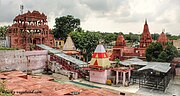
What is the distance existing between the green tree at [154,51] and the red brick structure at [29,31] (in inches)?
607

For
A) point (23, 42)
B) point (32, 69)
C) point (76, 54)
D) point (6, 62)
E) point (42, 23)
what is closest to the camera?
point (6, 62)

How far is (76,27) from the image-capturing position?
4972 centimetres

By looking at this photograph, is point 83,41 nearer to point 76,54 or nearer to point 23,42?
point 76,54

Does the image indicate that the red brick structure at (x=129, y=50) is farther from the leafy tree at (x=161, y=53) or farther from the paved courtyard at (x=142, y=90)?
the paved courtyard at (x=142, y=90)

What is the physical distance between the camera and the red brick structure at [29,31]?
2922 cm

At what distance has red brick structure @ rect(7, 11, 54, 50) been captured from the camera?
29219 millimetres

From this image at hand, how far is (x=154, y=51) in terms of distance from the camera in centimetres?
3020

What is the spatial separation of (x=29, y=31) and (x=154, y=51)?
738 inches

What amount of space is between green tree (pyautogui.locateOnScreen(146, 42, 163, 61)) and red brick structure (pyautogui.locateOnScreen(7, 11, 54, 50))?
15.4 m

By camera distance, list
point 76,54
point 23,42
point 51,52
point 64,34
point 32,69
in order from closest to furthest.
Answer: point 32,69 → point 51,52 → point 23,42 → point 76,54 → point 64,34

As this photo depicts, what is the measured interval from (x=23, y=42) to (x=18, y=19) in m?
3.66

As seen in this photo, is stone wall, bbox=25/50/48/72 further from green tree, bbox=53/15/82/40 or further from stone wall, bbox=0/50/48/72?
green tree, bbox=53/15/82/40

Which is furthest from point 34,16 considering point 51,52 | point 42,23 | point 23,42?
point 51,52

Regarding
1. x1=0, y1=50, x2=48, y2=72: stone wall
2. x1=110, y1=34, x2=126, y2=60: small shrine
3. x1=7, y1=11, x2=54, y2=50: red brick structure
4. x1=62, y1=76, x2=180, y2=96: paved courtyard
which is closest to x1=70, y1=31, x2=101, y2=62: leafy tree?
x1=110, y1=34, x2=126, y2=60: small shrine
